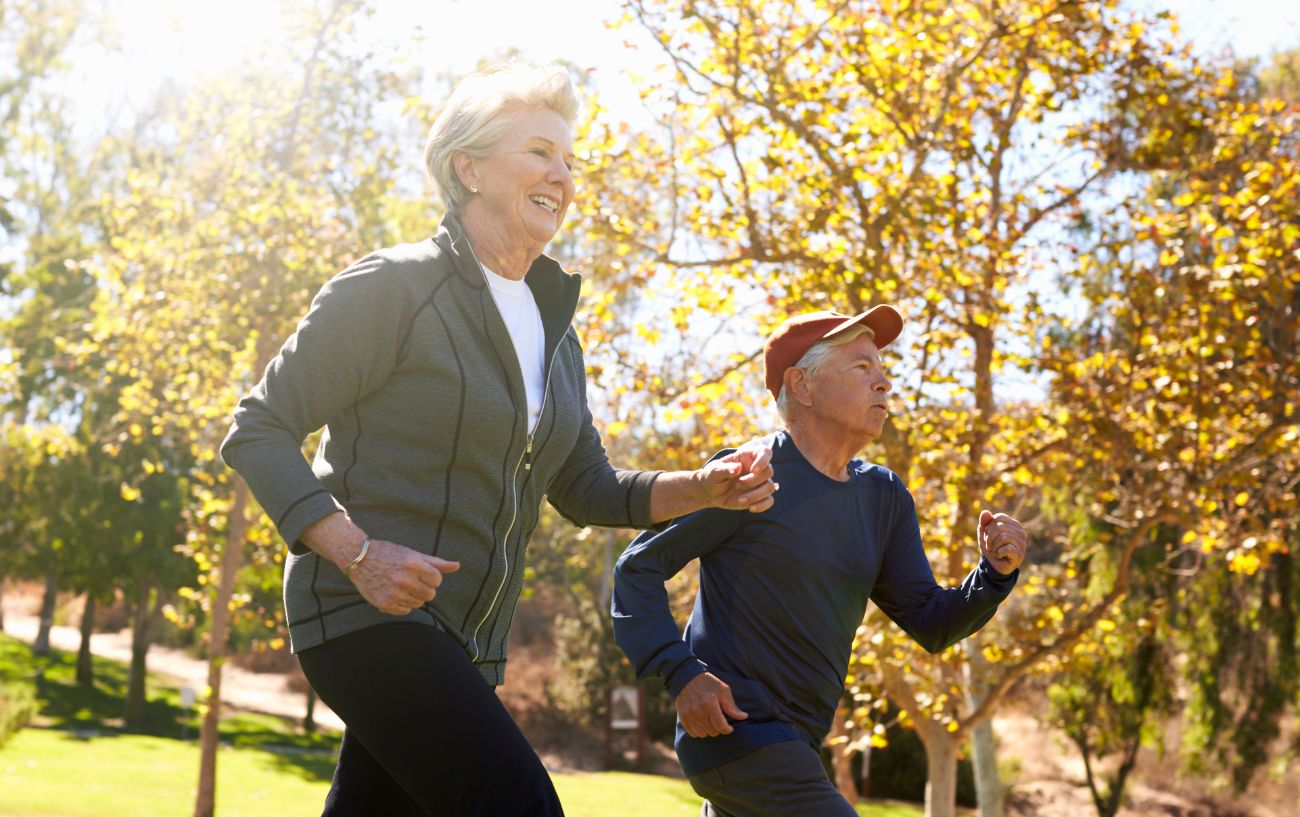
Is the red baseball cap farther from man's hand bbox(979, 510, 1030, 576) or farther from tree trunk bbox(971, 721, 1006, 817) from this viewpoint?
tree trunk bbox(971, 721, 1006, 817)

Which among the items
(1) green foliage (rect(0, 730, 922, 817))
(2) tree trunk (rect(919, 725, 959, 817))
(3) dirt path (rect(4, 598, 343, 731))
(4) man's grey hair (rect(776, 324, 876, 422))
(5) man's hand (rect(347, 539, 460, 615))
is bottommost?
(1) green foliage (rect(0, 730, 922, 817))

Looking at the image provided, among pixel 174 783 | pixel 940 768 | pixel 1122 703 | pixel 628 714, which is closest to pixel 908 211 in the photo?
pixel 940 768

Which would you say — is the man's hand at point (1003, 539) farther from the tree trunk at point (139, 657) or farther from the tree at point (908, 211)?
the tree trunk at point (139, 657)

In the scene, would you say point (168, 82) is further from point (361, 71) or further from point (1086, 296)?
point (1086, 296)

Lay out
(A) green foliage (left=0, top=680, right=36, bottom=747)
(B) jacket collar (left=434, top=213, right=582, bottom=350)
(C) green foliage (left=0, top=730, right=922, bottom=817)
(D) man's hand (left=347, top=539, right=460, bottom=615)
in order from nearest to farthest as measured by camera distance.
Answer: (D) man's hand (left=347, top=539, right=460, bottom=615), (B) jacket collar (left=434, top=213, right=582, bottom=350), (A) green foliage (left=0, top=680, right=36, bottom=747), (C) green foliage (left=0, top=730, right=922, bottom=817)

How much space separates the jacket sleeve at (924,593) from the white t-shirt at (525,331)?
134 cm

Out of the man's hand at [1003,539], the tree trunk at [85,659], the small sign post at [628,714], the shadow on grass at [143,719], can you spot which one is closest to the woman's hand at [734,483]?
the man's hand at [1003,539]

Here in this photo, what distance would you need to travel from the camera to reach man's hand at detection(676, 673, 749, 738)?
3400mm

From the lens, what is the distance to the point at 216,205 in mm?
14992

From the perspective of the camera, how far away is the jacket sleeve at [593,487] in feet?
9.73

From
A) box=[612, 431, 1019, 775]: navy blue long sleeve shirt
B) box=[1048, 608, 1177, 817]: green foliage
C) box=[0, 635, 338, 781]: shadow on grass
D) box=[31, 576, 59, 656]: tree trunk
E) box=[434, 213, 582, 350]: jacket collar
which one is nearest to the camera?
box=[434, 213, 582, 350]: jacket collar

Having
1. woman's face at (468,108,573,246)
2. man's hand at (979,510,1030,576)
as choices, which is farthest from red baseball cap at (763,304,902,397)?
woman's face at (468,108,573,246)

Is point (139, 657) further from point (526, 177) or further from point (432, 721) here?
point (432, 721)

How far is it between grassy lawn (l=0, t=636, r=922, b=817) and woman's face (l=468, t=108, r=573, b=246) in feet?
52.1
